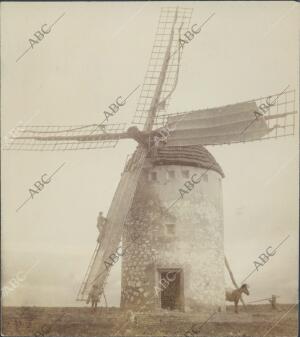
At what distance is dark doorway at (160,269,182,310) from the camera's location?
14812 millimetres

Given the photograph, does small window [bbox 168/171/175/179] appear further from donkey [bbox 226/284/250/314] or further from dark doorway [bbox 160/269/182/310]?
donkey [bbox 226/284/250/314]

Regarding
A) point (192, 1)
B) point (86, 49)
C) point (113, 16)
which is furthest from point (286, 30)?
point (86, 49)

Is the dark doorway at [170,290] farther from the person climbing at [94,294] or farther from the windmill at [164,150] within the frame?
the person climbing at [94,294]

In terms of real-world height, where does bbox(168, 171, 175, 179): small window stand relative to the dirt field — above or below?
above

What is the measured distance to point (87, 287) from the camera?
1345 cm

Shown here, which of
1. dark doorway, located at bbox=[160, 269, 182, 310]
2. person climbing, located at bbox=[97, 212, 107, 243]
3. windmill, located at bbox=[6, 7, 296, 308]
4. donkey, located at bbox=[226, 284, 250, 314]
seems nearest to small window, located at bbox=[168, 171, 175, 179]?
windmill, located at bbox=[6, 7, 296, 308]

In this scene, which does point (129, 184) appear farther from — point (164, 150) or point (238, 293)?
point (238, 293)

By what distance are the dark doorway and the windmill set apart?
0.03 metres

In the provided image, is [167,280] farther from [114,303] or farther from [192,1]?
[192,1]

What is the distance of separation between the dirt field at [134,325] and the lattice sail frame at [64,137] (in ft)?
15.9

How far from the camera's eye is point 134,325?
1280cm

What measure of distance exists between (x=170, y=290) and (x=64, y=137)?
5533 millimetres

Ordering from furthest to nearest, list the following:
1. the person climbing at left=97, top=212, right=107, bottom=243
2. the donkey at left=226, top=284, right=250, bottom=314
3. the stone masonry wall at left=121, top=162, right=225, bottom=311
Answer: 1. the donkey at left=226, top=284, right=250, bottom=314
2. the stone masonry wall at left=121, top=162, right=225, bottom=311
3. the person climbing at left=97, top=212, right=107, bottom=243

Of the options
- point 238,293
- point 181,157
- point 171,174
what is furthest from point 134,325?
point 181,157
